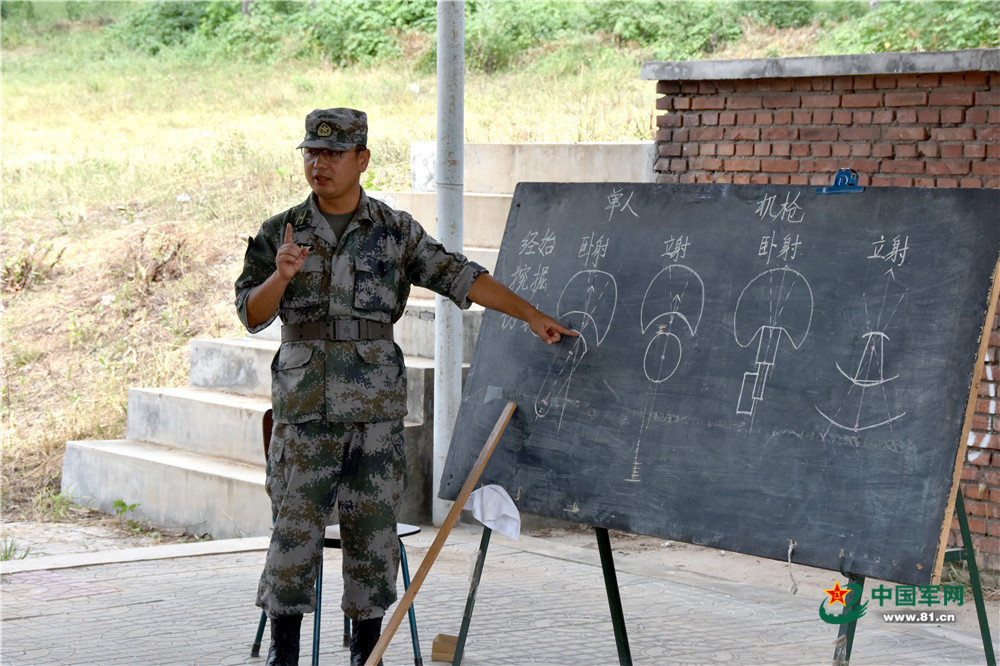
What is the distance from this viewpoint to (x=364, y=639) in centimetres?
450

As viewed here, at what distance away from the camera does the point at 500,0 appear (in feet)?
67.2

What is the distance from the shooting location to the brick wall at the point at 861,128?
6184mm

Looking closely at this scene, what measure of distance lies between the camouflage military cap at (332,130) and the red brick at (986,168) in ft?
11.3

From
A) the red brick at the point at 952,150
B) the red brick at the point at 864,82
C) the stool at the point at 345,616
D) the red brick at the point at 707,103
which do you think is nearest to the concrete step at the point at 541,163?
the red brick at the point at 707,103

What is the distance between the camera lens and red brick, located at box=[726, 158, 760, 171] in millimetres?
7309

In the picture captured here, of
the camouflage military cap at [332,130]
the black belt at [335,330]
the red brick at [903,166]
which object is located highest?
the red brick at [903,166]

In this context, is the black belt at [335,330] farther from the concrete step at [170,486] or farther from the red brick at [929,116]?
the red brick at [929,116]

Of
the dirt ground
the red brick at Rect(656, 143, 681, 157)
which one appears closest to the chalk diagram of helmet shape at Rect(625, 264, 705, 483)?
the dirt ground

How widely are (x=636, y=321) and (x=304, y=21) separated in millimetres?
20011

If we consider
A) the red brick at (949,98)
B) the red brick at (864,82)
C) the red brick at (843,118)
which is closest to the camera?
the red brick at (949,98)

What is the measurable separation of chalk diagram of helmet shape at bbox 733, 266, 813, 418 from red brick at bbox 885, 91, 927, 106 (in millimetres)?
2698

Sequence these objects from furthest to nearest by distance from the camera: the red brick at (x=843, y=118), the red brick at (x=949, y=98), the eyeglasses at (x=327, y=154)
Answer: the red brick at (x=843, y=118) < the red brick at (x=949, y=98) < the eyeglasses at (x=327, y=154)

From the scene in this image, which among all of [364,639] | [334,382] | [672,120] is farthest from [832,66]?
[364,639]

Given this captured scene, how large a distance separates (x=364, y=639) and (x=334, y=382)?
0.96 metres
